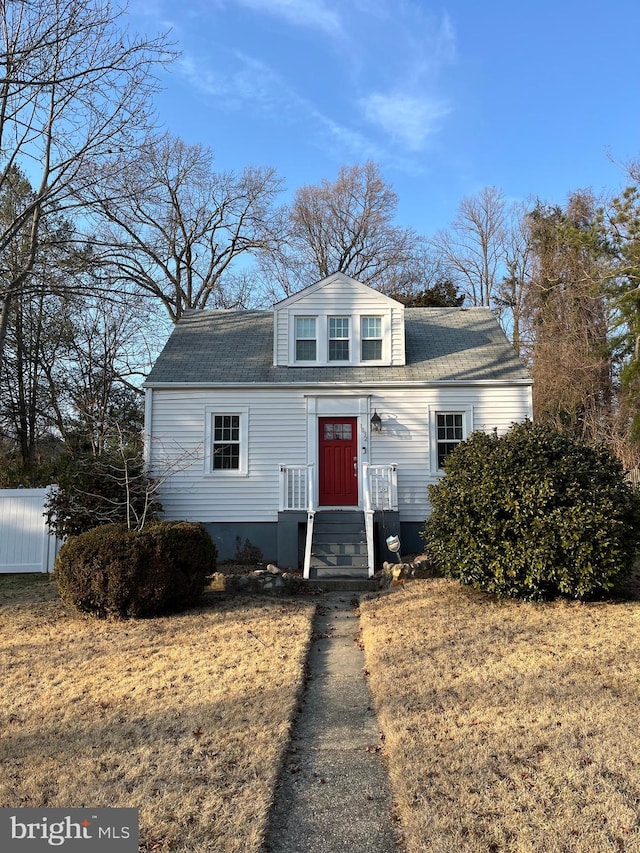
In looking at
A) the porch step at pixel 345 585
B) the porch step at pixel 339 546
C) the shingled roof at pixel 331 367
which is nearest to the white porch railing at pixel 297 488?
the porch step at pixel 339 546

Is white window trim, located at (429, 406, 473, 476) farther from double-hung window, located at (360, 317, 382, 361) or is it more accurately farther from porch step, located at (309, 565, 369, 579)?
porch step, located at (309, 565, 369, 579)

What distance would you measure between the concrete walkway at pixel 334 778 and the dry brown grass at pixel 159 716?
144 mm

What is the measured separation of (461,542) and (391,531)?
3.26 m

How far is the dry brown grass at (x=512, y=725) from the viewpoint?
322cm

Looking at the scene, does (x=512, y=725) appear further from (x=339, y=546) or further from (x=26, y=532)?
(x=26, y=532)

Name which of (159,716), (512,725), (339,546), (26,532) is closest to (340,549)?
(339,546)

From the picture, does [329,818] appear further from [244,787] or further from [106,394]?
[106,394]

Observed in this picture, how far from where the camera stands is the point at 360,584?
10.4 meters

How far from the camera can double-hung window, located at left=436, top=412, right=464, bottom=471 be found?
43.7ft

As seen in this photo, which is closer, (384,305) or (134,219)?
(384,305)

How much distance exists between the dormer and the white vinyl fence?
607cm

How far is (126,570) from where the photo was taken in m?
8.09

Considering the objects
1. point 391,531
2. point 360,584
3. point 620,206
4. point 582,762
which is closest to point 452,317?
point 620,206

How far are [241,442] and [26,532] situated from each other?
476 cm
